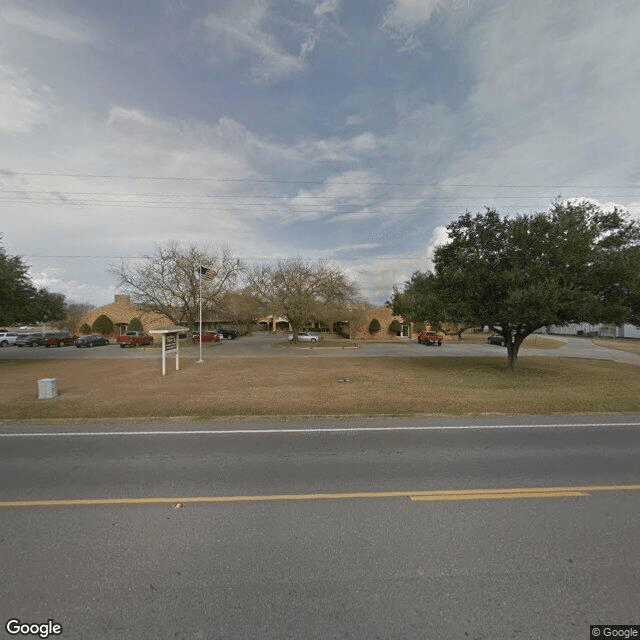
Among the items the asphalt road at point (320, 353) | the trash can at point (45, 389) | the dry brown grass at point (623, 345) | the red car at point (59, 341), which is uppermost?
the red car at point (59, 341)

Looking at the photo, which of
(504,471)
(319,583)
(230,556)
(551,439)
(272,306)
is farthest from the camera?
(272,306)

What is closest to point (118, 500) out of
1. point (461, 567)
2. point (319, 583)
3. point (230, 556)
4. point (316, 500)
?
point (230, 556)

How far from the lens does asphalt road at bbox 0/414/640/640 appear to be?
2.51 m

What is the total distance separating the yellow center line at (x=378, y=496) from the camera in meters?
4.14

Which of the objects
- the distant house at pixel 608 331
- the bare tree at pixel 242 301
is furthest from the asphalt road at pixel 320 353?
the distant house at pixel 608 331

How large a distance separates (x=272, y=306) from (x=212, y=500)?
30.9 m

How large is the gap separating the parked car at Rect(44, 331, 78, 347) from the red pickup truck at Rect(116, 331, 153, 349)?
5.93 metres

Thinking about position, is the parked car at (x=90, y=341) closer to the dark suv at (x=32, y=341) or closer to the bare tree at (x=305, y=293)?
the dark suv at (x=32, y=341)

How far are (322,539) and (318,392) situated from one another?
768 centimetres

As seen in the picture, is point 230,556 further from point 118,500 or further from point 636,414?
point 636,414

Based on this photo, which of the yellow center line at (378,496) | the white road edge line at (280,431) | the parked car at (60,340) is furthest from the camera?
the parked car at (60,340)

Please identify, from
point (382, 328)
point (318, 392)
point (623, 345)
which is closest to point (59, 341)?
point (318, 392)

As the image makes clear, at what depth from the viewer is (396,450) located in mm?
5926

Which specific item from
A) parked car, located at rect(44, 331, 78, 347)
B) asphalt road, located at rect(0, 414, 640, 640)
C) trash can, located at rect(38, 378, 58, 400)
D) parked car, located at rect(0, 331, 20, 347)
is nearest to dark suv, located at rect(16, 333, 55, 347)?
parked car, located at rect(44, 331, 78, 347)
